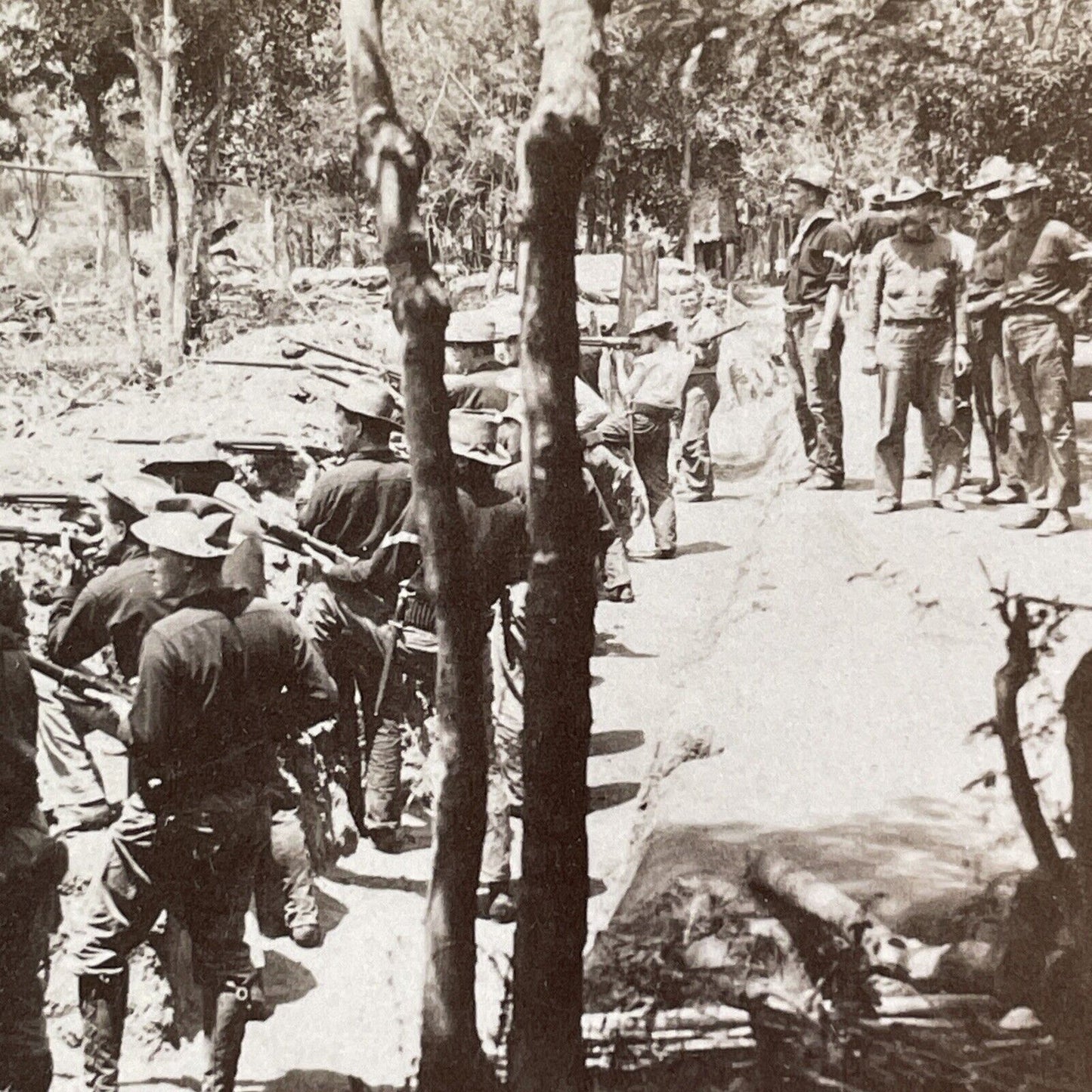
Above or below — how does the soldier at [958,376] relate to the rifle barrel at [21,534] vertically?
above

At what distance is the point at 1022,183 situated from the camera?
4.71 m

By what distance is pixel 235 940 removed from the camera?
366cm

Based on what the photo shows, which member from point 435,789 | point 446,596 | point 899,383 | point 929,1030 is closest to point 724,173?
point 899,383

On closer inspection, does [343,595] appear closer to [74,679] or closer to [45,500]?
[45,500]

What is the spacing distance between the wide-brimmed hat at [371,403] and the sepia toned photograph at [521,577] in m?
0.03

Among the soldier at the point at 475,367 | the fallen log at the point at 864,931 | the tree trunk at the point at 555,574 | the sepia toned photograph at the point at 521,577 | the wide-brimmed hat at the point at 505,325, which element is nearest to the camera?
the tree trunk at the point at 555,574

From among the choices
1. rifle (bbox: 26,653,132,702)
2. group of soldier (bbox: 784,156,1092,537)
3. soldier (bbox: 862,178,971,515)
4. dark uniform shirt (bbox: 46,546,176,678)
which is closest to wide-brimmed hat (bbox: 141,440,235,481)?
dark uniform shirt (bbox: 46,546,176,678)

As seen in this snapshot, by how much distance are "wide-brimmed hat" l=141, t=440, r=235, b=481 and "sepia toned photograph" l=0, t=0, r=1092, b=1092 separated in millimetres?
22

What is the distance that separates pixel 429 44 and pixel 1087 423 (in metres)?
3.03

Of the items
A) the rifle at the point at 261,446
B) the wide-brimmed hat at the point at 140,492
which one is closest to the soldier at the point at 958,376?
the rifle at the point at 261,446

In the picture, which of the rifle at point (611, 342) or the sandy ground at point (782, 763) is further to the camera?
the rifle at point (611, 342)

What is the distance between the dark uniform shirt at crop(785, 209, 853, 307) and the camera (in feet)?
18.8

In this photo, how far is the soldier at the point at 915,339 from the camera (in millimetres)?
5309

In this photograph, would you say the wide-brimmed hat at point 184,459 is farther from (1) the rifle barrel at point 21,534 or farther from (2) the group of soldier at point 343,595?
(1) the rifle barrel at point 21,534
